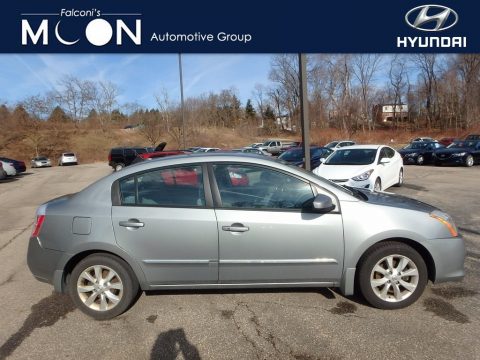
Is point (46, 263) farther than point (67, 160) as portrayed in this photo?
No

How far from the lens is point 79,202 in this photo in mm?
3420

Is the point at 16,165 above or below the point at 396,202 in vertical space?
above

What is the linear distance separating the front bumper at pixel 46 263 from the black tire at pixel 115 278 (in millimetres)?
116

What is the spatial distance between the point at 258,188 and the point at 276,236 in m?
0.50

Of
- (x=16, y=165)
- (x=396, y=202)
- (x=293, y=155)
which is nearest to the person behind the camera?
(x=396, y=202)

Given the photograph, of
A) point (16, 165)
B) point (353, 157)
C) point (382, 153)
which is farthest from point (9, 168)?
point (382, 153)

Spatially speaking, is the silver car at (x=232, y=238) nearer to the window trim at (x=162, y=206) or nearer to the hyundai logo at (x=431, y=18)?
the window trim at (x=162, y=206)

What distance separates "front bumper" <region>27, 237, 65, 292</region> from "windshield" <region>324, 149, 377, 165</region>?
7957 millimetres

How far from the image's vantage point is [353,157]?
9.91m

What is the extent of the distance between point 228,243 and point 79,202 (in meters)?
1.53

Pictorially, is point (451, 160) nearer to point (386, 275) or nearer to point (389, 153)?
point (389, 153)

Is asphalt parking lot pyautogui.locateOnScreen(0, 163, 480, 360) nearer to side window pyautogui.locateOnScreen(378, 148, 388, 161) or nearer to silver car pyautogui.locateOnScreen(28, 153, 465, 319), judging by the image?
silver car pyautogui.locateOnScreen(28, 153, 465, 319)

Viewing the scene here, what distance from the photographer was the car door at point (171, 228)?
3.25 m

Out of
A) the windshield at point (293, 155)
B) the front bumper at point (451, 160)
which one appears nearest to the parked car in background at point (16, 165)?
the windshield at point (293, 155)
